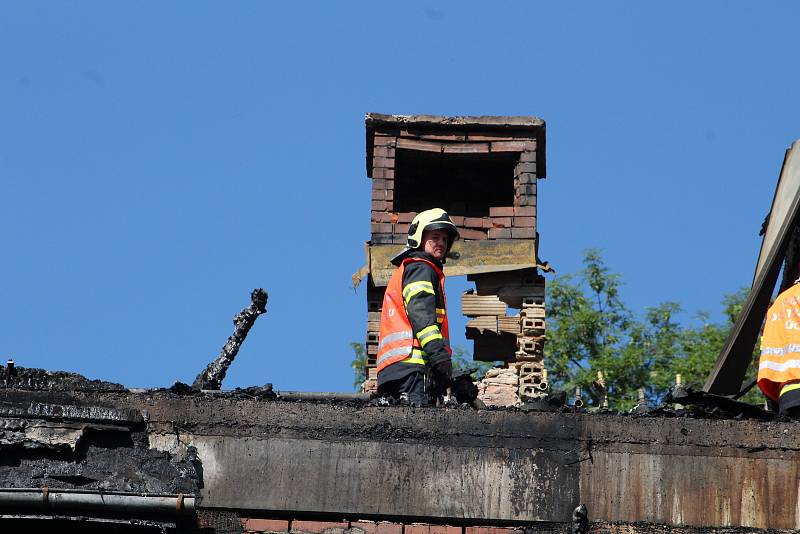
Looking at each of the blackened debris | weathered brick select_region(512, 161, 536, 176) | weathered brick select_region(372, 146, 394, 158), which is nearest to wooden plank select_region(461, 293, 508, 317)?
weathered brick select_region(512, 161, 536, 176)

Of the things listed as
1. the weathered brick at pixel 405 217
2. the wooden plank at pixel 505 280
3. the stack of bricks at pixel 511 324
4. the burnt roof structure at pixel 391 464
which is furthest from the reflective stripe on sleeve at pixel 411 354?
the wooden plank at pixel 505 280

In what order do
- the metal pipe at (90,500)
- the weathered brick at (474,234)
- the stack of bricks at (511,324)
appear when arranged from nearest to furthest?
the metal pipe at (90,500)
the stack of bricks at (511,324)
the weathered brick at (474,234)

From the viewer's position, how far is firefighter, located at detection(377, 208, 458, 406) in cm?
1105

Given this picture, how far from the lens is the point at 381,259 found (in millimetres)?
15875

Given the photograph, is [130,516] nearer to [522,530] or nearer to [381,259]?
[522,530]

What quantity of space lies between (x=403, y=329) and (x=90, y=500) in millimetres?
2548

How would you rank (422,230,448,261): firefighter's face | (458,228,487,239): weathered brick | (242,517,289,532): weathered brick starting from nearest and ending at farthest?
(242,517,289,532): weathered brick, (422,230,448,261): firefighter's face, (458,228,487,239): weathered brick

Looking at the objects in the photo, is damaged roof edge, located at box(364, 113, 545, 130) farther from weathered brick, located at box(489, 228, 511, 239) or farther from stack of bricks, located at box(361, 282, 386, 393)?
stack of bricks, located at box(361, 282, 386, 393)

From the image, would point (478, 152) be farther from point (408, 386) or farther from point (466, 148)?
point (408, 386)

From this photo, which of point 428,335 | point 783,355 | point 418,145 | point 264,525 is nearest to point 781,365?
point 783,355

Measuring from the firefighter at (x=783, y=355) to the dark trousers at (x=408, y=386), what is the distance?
7.28 feet

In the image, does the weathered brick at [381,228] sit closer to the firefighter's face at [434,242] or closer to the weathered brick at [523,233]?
the weathered brick at [523,233]

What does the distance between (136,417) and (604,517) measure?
2836 mm

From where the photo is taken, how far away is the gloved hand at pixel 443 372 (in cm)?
1100
